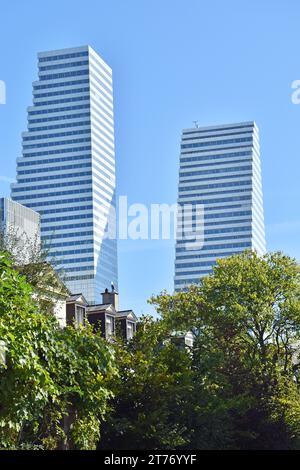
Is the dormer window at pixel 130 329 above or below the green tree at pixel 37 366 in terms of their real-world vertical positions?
above

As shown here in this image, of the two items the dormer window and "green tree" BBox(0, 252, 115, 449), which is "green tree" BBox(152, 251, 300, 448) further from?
"green tree" BBox(0, 252, 115, 449)

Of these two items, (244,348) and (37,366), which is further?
(244,348)

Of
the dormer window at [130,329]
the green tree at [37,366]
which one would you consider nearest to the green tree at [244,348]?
the dormer window at [130,329]

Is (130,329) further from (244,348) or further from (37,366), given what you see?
(37,366)

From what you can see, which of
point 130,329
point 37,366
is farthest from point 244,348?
point 37,366

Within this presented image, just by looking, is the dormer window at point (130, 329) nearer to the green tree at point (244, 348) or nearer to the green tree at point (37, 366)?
the green tree at point (244, 348)

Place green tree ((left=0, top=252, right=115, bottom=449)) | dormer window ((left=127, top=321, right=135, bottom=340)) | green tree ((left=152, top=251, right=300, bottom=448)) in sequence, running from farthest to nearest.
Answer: dormer window ((left=127, top=321, right=135, bottom=340))
green tree ((left=152, top=251, right=300, bottom=448))
green tree ((left=0, top=252, right=115, bottom=449))

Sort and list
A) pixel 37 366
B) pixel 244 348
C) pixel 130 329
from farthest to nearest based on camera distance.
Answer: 1. pixel 130 329
2. pixel 244 348
3. pixel 37 366

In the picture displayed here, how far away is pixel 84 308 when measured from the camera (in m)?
63.2

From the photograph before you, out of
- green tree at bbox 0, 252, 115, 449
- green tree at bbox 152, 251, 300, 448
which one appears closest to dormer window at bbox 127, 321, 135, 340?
green tree at bbox 152, 251, 300, 448
